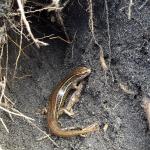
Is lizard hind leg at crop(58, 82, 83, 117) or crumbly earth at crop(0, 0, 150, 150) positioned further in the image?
lizard hind leg at crop(58, 82, 83, 117)

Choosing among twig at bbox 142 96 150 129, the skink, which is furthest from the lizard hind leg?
twig at bbox 142 96 150 129

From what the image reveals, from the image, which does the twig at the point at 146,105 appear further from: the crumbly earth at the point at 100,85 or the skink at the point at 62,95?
the skink at the point at 62,95

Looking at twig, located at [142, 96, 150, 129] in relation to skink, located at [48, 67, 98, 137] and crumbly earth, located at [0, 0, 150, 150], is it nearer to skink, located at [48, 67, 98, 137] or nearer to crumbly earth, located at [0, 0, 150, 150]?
crumbly earth, located at [0, 0, 150, 150]

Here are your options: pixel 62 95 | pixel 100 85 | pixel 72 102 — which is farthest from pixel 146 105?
pixel 62 95

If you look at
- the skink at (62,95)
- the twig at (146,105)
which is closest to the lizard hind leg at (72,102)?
the skink at (62,95)

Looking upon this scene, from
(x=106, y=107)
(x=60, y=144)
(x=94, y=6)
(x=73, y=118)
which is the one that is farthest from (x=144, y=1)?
(x=60, y=144)
